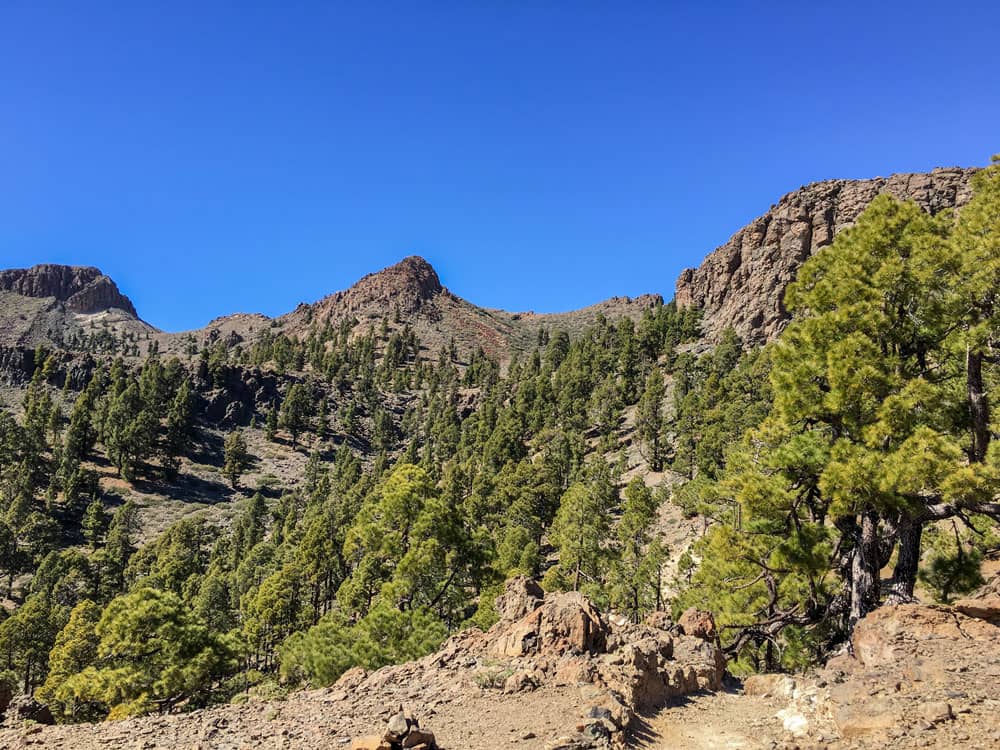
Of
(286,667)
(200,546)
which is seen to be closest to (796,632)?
(286,667)

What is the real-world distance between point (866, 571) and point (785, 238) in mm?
129527

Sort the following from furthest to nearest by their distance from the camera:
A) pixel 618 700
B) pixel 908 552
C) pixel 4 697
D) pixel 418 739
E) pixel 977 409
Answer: pixel 4 697
pixel 908 552
pixel 977 409
pixel 618 700
pixel 418 739

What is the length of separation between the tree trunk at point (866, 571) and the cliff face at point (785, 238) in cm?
10602

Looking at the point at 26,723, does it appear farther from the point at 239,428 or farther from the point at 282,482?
the point at 239,428

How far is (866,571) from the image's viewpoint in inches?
447

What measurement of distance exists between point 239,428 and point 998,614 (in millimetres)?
127474

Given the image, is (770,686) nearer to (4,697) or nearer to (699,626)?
(699,626)

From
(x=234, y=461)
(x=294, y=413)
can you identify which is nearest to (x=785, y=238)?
(x=294, y=413)

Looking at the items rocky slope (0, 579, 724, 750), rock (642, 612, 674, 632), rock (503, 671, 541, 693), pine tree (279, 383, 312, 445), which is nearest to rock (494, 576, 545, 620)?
rocky slope (0, 579, 724, 750)

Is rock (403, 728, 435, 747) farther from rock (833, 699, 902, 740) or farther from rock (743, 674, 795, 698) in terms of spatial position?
rock (743, 674, 795, 698)

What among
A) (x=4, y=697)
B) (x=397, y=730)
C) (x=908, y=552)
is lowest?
(x=4, y=697)

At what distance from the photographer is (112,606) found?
25.2m

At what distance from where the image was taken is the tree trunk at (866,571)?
11297 millimetres

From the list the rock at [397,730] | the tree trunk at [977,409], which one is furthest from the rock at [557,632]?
the tree trunk at [977,409]
